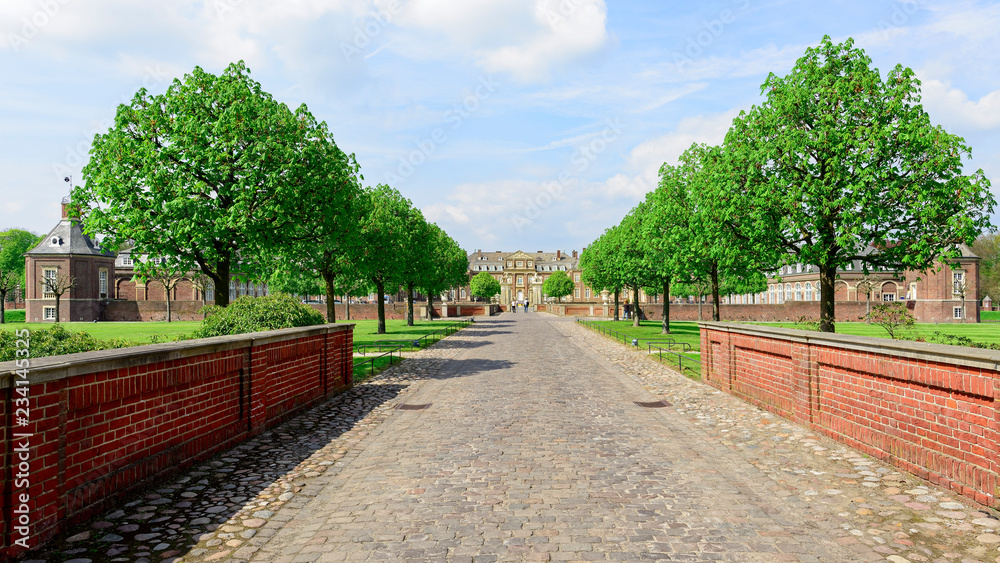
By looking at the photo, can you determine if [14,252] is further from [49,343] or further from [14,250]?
[49,343]

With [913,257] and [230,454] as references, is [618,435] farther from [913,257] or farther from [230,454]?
[913,257]

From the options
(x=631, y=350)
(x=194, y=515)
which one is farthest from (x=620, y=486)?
(x=631, y=350)

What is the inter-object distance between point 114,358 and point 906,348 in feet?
26.3

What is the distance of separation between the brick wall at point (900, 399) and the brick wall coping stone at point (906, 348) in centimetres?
1

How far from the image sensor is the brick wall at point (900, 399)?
208 inches

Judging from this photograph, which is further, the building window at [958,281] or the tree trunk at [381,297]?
the building window at [958,281]

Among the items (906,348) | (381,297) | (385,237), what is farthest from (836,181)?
(381,297)

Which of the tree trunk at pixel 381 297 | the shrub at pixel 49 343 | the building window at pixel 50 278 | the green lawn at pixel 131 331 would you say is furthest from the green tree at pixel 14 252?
the shrub at pixel 49 343

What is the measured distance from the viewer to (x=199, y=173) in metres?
16.4

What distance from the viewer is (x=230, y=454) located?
24.1ft

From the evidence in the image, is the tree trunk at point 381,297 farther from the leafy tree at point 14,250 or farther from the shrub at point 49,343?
the leafy tree at point 14,250

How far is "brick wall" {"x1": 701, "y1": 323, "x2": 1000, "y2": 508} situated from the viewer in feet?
17.4

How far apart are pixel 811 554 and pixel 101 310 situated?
258 ft

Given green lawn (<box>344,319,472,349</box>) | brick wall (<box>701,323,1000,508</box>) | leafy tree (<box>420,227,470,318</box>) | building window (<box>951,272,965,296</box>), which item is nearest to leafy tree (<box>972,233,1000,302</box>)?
building window (<box>951,272,965,296</box>)
